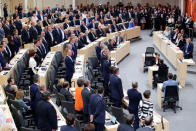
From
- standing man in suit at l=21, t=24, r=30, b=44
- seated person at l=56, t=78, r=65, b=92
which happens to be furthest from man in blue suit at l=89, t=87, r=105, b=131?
standing man in suit at l=21, t=24, r=30, b=44

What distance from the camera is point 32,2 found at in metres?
27.8

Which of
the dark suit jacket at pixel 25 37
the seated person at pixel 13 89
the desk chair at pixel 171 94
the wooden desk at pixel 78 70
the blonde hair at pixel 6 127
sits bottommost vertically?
the desk chair at pixel 171 94

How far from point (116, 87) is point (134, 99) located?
0.97 meters

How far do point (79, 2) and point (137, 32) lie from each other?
936cm

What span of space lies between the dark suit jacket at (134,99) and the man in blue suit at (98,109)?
4.23 feet

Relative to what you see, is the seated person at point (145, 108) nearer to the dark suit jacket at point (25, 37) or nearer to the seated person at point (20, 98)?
the seated person at point (20, 98)

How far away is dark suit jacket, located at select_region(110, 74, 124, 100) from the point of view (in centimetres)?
1014

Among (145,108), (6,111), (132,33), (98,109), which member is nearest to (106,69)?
(145,108)

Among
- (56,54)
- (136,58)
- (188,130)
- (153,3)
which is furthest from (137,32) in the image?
(188,130)

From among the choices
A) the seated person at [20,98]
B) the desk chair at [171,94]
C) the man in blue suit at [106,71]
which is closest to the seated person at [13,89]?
the seated person at [20,98]

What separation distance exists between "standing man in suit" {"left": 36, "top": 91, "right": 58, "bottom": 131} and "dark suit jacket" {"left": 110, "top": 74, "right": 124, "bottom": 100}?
2.73 meters

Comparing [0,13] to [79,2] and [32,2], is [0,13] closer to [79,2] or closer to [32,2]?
[32,2]

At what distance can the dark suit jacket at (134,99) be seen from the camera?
934 cm

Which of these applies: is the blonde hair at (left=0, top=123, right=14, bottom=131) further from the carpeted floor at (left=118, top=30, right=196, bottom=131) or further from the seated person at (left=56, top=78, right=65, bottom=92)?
the carpeted floor at (left=118, top=30, right=196, bottom=131)
